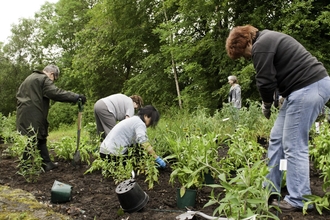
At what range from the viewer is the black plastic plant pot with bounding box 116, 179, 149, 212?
2637 mm

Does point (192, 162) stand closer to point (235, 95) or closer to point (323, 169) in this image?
point (323, 169)

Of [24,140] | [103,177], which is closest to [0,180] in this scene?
[24,140]

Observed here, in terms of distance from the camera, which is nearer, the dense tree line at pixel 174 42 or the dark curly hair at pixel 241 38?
the dark curly hair at pixel 241 38

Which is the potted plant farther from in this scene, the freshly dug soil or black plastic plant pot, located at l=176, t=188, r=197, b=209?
the freshly dug soil

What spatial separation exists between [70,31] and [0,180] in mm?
20452

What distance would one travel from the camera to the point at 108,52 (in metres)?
16.5

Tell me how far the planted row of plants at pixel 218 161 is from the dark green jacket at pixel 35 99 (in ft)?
0.92

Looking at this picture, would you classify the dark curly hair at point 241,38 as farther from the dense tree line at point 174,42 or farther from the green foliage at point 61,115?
the green foliage at point 61,115

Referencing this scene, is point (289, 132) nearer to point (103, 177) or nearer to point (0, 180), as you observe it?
point (103, 177)

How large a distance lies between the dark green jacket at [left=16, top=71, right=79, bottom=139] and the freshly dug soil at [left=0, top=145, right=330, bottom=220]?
0.62 meters

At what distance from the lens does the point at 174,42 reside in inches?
500

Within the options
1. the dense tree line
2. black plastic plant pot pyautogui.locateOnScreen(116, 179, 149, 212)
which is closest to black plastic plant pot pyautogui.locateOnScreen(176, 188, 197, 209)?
black plastic plant pot pyautogui.locateOnScreen(116, 179, 149, 212)

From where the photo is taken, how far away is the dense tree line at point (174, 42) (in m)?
10.3

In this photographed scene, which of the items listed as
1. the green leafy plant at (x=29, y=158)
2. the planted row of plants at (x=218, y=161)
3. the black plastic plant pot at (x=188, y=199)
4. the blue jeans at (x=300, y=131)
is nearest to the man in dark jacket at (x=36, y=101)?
the planted row of plants at (x=218, y=161)
